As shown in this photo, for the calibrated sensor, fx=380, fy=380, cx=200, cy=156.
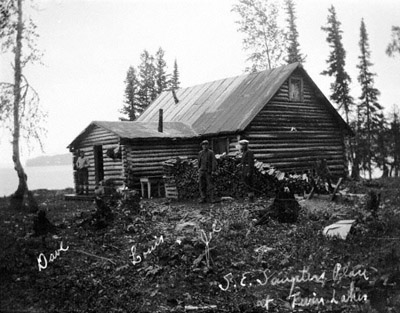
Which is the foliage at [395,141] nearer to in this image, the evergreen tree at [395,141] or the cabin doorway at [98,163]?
the evergreen tree at [395,141]

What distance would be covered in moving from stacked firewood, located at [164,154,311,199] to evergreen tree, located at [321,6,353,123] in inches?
761

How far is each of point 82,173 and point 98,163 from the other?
99 cm

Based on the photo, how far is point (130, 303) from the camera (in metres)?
6.05

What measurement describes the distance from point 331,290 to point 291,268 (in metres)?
0.85

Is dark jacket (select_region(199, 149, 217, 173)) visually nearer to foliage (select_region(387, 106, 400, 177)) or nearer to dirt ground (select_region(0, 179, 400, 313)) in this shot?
dirt ground (select_region(0, 179, 400, 313))

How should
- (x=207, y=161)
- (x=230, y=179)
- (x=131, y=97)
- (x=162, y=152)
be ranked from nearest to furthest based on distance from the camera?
(x=207, y=161) < (x=230, y=179) < (x=162, y=152) < (x=131, y=97)

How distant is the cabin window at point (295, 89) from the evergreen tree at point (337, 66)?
12.3 metres

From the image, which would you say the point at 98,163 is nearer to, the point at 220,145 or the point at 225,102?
the point at 220,145

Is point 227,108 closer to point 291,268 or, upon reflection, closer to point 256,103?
point 256,103

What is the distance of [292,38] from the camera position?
110 ft

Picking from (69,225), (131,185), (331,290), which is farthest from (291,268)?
(131,185)

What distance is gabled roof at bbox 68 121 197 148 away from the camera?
1795cm

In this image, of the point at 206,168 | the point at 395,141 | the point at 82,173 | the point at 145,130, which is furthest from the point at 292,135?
the point at 395,141

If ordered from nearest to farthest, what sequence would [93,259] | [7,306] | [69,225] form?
[7,306]
[93,259]
[69,225]
